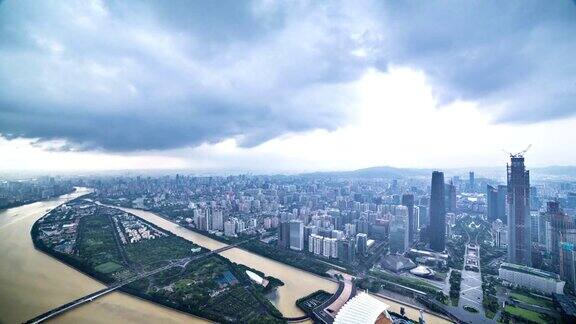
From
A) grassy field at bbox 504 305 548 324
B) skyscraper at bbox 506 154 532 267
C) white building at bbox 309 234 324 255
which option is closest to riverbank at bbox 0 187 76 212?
white building at bbox 309 234 324 255

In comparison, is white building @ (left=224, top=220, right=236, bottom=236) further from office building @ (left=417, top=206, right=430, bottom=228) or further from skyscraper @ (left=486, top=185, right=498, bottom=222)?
skyscraper @ (left=486, top=185, right=498, bottom=222)

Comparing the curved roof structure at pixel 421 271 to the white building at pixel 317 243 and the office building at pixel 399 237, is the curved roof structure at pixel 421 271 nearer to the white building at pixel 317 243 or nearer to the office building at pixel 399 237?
the office building at pixel 399 237

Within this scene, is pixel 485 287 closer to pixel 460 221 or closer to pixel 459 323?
pixel 459 323

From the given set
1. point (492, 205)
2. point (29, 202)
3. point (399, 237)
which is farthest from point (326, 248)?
point (29, 202)

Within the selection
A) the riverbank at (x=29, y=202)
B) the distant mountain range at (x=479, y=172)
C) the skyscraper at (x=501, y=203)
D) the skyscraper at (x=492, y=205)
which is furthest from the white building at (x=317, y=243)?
the skyscraper at (x=501, y=203)

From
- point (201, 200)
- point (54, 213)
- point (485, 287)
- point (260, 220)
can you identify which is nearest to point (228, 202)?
point (201, 200)

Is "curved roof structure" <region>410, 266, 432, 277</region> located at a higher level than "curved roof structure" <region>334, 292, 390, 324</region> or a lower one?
lower

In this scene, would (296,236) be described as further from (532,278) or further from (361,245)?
(532,278)
